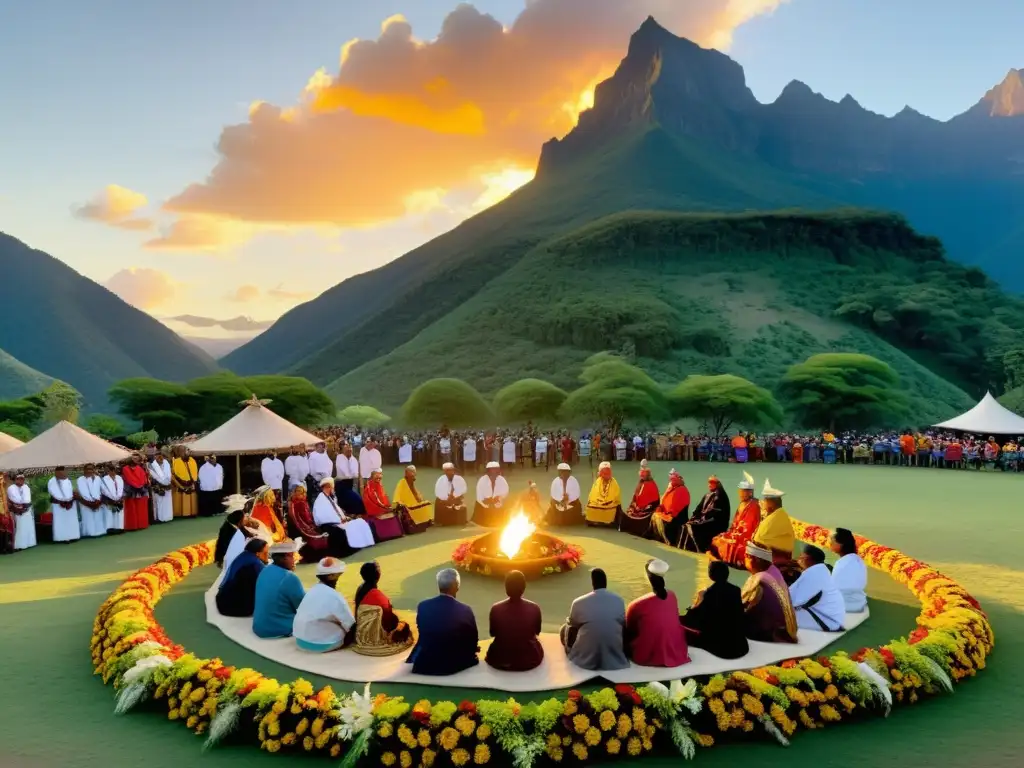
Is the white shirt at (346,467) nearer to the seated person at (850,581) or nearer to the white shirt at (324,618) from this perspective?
→ the white shirt at (324,618)

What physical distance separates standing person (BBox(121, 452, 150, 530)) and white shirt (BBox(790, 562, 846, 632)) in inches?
547

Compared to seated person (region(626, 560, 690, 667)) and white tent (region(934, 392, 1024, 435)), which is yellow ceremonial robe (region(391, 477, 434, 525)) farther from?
white tent (region(934, 392, 1024, 435))

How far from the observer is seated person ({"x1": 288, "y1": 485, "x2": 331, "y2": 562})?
1331cm

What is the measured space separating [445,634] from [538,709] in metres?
1.47

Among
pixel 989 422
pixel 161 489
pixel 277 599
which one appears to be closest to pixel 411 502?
pixel 161 489

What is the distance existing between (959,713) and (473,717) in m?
4.46

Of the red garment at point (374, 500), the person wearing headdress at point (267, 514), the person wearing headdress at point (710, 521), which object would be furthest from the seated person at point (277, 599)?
the person wearing headdress at point (710, 521)

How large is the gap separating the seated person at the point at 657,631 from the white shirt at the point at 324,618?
3.07 metres

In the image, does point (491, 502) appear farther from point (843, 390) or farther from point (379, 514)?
point (843, 390)

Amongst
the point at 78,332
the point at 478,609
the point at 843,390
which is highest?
the point at 78,332

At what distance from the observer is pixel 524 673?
7.60 metres

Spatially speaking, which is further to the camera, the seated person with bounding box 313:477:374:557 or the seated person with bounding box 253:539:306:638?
the seated person with bounding box 313:477:374:557

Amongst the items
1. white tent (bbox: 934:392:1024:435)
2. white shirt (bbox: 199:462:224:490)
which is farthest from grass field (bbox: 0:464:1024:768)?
white tent (bbox: 934:392:1024:435)

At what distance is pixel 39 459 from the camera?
1622 centimetres
